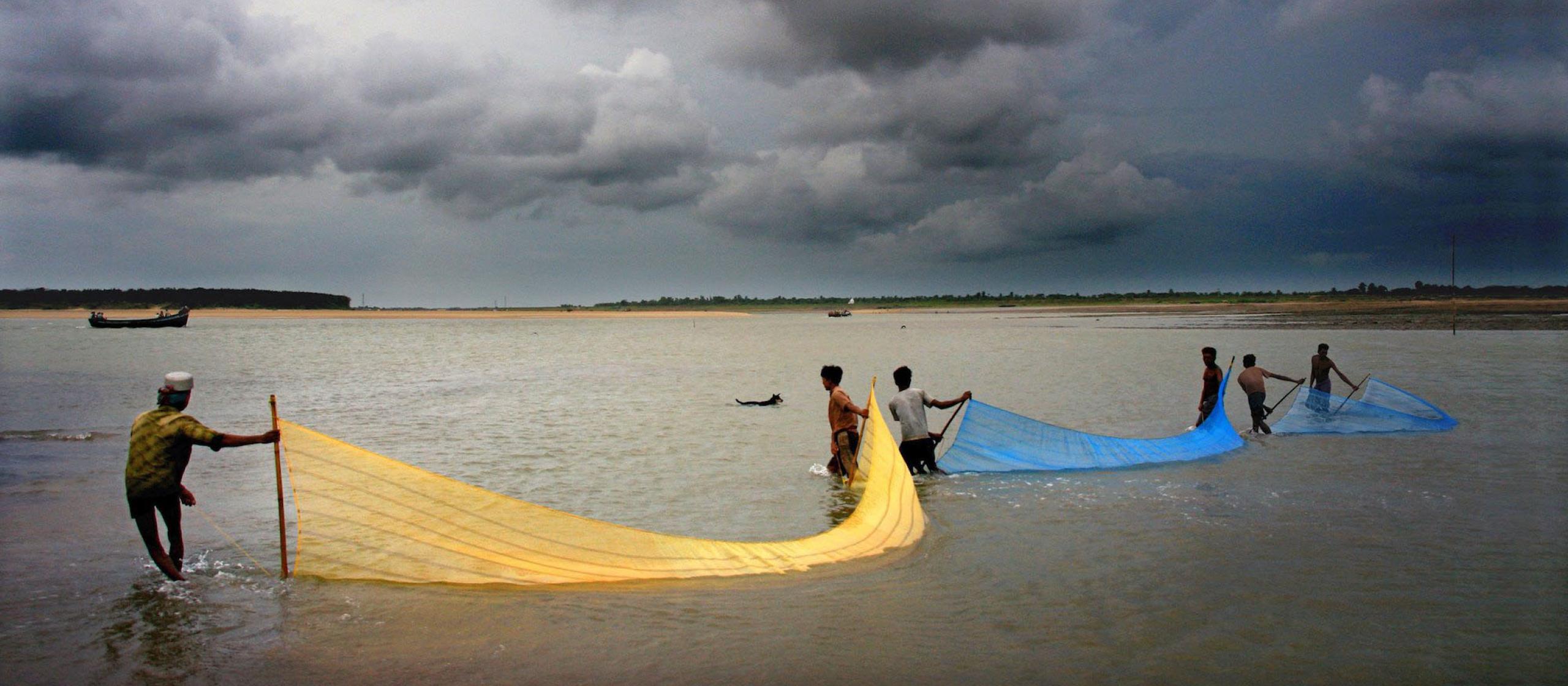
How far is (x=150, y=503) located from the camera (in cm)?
629

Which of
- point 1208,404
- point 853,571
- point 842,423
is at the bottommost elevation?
point 853,571

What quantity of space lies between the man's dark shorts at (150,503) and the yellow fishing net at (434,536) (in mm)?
778

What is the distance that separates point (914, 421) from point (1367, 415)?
889cm

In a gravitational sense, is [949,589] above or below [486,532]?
below

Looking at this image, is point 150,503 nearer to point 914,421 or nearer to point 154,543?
point 154,543

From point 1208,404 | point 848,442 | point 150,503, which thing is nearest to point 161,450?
point 150,503

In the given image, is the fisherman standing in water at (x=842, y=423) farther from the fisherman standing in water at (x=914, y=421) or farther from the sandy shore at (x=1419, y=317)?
the sandy shore at (x=1419, y=317)

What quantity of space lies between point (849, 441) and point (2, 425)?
16414 millimetres

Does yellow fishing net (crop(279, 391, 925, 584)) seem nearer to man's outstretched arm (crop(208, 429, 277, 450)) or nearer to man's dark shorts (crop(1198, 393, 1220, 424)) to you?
man's outstretched arm (crop(208, 429, 277, 450))

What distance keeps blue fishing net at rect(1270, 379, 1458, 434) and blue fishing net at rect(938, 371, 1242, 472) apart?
13.3 ft

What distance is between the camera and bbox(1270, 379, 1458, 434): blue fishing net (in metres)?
14.4

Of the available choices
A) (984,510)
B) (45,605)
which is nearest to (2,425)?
(45,605)

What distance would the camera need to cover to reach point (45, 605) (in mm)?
6406

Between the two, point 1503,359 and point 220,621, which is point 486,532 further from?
point 1503,359
